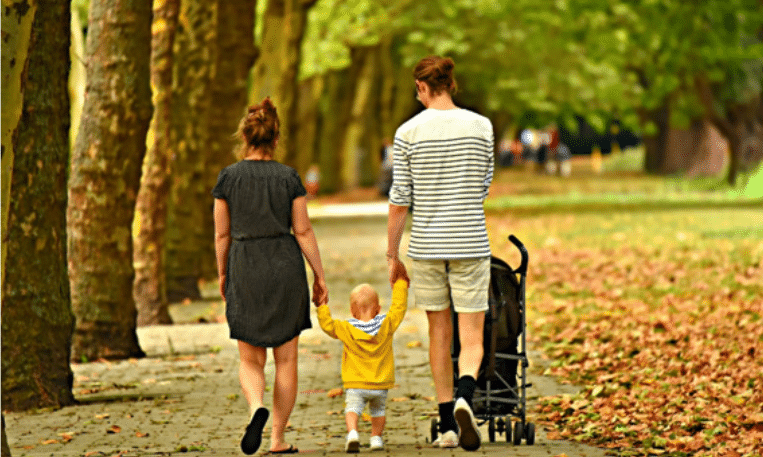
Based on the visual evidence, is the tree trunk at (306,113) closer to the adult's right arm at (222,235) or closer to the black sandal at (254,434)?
the adult's right arm at (222,235)

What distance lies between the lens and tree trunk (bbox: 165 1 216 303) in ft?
60.7

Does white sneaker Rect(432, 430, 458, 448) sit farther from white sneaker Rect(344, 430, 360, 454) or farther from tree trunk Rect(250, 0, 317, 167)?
tree trunk Rect(250, 0, 317, 167)

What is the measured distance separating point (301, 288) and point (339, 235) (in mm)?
21224

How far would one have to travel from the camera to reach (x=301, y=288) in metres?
7.52

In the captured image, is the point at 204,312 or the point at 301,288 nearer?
the point at 301,288

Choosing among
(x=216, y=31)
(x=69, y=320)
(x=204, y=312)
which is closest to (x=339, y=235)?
(x=216, y=31)

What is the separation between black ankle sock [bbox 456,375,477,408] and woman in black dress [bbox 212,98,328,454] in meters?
0.85

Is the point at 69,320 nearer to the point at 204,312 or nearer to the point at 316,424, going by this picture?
the point at 316,424

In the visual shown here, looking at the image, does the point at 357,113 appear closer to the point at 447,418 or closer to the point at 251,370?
the point at 251,370

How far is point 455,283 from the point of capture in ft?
24.2

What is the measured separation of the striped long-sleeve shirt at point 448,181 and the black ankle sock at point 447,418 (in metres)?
0.82

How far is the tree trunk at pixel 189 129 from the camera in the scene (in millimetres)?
18500

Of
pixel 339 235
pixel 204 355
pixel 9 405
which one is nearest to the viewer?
pixel 9 405

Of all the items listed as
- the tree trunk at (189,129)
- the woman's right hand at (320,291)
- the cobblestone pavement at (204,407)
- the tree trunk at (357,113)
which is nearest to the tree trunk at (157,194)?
the cobblestone pavement at (204,407)
